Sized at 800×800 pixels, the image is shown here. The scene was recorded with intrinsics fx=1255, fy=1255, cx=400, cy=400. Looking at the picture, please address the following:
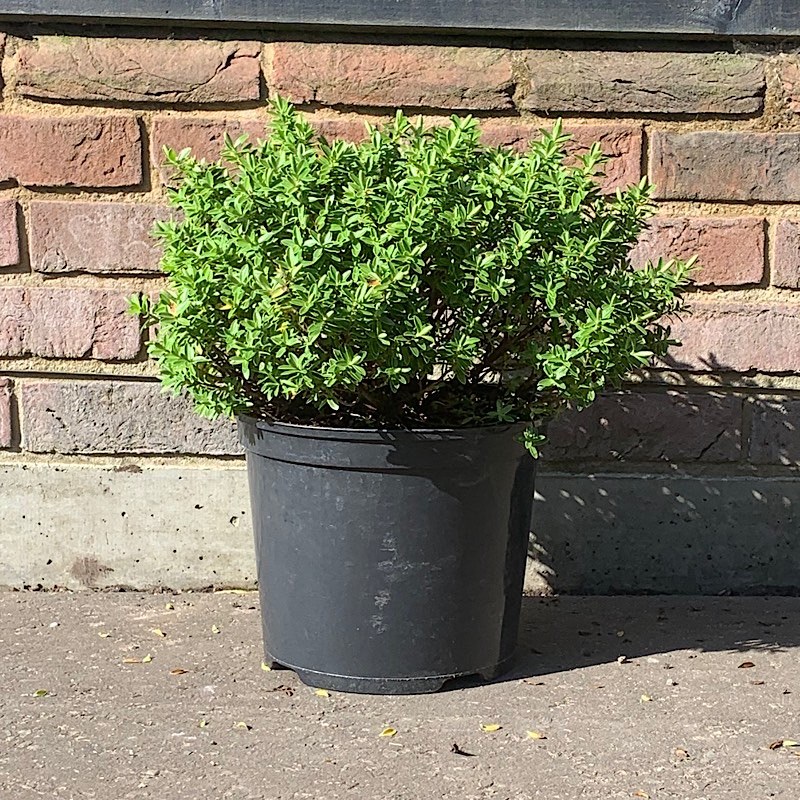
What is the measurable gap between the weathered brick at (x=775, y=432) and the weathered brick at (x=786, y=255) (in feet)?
1.08

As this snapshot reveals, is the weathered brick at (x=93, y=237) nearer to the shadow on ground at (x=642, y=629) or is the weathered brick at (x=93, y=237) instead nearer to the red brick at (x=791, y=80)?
the shadow on ground at (x=642, y=629)

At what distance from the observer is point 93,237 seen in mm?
3377

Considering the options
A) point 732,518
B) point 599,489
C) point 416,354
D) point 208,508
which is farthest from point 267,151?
point 732,518

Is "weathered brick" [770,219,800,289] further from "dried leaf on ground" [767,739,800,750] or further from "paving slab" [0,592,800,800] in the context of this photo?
"dried leaf on ground" [767,739,800,750]

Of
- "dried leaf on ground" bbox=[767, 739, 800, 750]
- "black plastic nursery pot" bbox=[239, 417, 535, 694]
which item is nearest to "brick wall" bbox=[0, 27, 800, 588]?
"black plastic nursery pot" bbox=[239, 417, 535, 694]

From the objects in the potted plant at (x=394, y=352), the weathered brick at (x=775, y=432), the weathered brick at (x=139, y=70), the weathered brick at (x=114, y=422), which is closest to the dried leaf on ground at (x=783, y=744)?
the potted plant at (x=394, y=352)

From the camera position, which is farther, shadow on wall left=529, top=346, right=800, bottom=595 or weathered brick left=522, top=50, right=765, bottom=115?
shadow on wall left=529, top=346, right=800, bottom=595

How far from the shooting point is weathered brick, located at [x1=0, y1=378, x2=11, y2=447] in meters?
3.45

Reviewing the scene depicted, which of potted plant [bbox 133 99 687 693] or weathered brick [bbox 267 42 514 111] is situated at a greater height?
weathered brick [bbox 267 42 514 111]

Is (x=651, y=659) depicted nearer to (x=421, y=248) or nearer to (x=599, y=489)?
(x=599, y=489)

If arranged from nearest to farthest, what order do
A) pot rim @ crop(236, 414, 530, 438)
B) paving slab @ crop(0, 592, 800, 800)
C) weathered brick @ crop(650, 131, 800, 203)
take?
paving slab @ crop(0, 592, 800, 800) < pot rim @ crop(236, 414, 530, 438) < weathered brick @ crop(650, 131, 800, 203)

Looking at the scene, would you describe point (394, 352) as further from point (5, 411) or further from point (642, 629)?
point (5, 411)

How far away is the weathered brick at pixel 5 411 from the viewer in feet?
11.3

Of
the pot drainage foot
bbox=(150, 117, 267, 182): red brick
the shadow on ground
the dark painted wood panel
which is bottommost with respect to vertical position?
the shadow on ground
